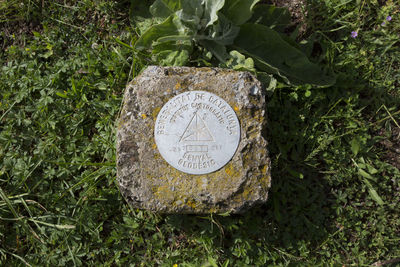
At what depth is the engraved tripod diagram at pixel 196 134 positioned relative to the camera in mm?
2250

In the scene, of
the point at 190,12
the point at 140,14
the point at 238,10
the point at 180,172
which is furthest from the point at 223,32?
the point at 180,172

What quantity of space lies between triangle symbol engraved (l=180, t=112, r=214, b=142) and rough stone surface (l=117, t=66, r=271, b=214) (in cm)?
21

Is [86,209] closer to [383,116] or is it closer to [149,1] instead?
[149,1]

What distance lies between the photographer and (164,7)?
261 cm

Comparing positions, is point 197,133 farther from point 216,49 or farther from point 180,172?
point 216,49

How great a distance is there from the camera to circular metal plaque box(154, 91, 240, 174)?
88.0 inches

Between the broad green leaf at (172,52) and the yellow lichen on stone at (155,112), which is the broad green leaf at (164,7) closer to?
the broad green leaf at (172,52)

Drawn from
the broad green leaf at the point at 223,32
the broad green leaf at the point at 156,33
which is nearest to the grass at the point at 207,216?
the broad green leaf at the point at 156,33

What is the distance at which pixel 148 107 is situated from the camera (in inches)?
90.6

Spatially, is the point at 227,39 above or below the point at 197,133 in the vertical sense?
above

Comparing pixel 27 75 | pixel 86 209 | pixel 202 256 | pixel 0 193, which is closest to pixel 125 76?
pixel 27 75

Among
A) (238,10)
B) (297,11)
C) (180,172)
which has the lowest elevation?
(180,172)

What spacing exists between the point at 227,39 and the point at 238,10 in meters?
0.22

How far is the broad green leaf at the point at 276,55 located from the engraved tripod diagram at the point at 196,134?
718mm
